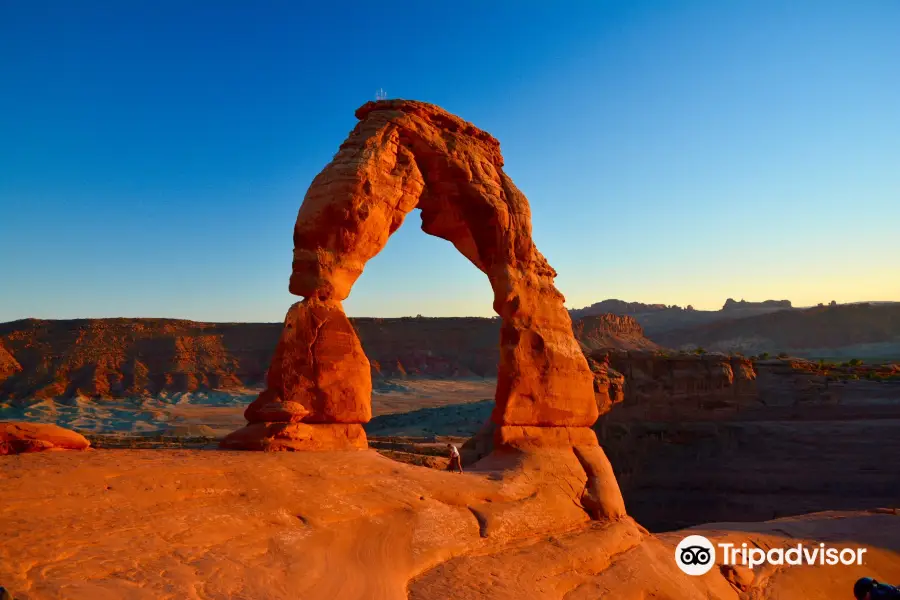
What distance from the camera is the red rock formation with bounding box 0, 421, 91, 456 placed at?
691 centimetres

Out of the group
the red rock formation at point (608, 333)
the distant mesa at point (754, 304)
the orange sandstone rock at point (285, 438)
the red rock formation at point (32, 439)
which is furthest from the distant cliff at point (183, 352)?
the distant mesa at point (754, 304)

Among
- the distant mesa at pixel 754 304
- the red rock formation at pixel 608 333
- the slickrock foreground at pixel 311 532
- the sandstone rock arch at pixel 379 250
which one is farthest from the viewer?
the distant mesa at pixel 754 304

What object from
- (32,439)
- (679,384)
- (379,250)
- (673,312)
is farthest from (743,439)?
(673,312)

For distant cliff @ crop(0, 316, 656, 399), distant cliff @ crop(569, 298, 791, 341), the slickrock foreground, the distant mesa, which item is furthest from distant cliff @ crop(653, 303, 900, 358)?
the slickrock foreground

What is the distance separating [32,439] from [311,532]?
11.4ft

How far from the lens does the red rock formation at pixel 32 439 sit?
22.7 feet

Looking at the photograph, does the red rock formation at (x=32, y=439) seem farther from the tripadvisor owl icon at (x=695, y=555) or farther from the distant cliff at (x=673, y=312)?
the distant cliff at (x=673, y=312)

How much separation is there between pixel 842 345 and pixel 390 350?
54070 mm

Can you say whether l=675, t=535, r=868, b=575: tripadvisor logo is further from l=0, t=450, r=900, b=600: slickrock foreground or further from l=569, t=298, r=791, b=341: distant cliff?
l=569, t=298, r=791, b=341: distant cliff

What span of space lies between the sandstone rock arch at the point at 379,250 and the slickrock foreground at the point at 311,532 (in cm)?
87

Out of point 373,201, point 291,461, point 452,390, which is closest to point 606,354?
point 373,201

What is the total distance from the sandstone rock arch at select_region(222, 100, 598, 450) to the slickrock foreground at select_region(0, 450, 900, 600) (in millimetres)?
868

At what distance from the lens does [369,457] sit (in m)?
8.19

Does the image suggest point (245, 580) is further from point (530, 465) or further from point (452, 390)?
point (452, 390)
